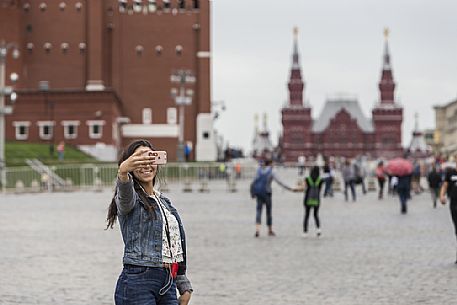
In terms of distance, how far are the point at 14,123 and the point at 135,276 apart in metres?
77.3

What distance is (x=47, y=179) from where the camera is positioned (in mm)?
47844

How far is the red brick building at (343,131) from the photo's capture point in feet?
556

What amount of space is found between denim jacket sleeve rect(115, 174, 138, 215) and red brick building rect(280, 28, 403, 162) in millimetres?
161965

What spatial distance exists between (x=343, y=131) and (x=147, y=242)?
6623 inches

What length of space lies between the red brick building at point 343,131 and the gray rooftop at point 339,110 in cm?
20

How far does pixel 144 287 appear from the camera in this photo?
20.1 ft

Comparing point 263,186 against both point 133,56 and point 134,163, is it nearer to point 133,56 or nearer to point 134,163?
point 134,163

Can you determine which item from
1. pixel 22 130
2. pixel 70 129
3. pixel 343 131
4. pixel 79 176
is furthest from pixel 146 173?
pixel 343 131

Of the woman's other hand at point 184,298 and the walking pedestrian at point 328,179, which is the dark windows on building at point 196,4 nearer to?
the walking pedestrian at point 328,179

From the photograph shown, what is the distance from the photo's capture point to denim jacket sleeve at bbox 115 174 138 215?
605 cm

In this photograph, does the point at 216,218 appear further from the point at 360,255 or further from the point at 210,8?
the point at 210,8

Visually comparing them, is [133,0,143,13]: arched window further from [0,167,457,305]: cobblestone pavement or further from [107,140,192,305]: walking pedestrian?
[107,140,192,305]: walking pedestrian

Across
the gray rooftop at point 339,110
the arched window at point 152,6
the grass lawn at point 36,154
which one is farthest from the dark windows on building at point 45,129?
the gray rooftop at point 339,110

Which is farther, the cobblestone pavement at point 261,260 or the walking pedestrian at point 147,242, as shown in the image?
the cobblestone pavement at point 261,260
